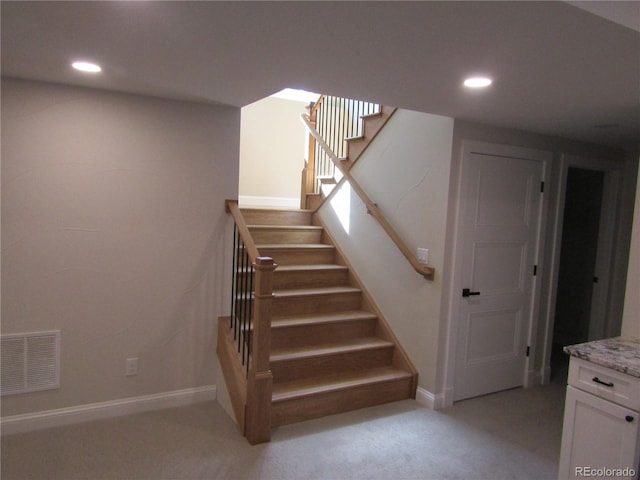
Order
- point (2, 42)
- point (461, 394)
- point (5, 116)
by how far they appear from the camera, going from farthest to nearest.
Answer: point (461, 394), point (5, 116), point (2, 42)

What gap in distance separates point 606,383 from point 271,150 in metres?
4.54

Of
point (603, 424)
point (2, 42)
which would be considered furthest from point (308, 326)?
point (2, 42)

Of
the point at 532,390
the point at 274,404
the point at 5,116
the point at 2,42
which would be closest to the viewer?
the point at 2,42

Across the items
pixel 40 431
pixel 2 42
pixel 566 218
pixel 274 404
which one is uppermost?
pixel 2 42

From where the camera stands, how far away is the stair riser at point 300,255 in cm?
380

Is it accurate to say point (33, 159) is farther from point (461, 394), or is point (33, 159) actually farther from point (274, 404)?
point (461, 394)

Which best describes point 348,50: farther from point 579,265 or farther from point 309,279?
point 579,265

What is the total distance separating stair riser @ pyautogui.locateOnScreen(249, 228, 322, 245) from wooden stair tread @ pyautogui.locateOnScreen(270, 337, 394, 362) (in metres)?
1.19

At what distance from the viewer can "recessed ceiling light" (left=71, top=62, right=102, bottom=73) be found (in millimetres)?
2102

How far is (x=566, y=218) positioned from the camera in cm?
474

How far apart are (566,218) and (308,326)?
3300mm

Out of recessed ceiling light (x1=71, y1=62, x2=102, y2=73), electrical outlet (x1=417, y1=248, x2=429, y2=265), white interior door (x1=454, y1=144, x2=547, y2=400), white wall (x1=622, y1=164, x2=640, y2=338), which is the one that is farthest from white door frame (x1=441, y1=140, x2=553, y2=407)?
recessed ceiling light (x1=71, y1=62, x2=102, y2=73)

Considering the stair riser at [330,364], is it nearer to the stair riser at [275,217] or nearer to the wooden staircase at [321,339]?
the wooden staircase at [321,339]

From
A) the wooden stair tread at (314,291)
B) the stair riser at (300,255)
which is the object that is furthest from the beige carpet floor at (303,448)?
the stair riser at (300,255)
